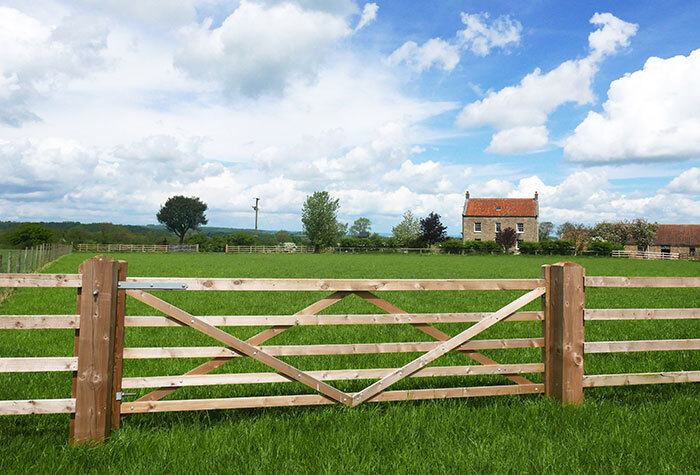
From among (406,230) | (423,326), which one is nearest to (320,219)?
(406,230)

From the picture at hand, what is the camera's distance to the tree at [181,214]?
4483 inches

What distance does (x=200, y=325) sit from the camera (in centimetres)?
467

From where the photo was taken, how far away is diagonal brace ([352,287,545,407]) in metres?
5.02

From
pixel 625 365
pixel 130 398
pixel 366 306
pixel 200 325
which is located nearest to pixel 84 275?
pixel 200 325

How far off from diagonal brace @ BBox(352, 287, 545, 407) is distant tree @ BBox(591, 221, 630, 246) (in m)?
92.5

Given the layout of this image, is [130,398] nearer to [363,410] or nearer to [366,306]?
[363,410]

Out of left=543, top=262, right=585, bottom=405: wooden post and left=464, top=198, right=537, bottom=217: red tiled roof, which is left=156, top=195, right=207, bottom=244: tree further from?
left=543, top=262, right=585, bottom=405: wooden post

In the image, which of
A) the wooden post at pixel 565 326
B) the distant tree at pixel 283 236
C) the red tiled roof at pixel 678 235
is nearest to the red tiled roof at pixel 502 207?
the red tiled roof at pixel 678 235

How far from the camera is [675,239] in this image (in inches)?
3391

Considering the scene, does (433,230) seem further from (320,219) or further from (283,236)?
(283,236)

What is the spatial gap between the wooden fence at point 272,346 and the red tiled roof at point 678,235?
318 ft

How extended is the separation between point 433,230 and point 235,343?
74975 mm

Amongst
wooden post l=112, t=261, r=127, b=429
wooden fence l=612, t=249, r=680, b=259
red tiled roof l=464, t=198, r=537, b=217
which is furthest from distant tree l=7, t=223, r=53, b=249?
wooden fence l=612, t=249, r=680, b=259

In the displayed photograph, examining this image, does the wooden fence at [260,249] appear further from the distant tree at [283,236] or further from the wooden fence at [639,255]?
the wooden fence at [639,255]
